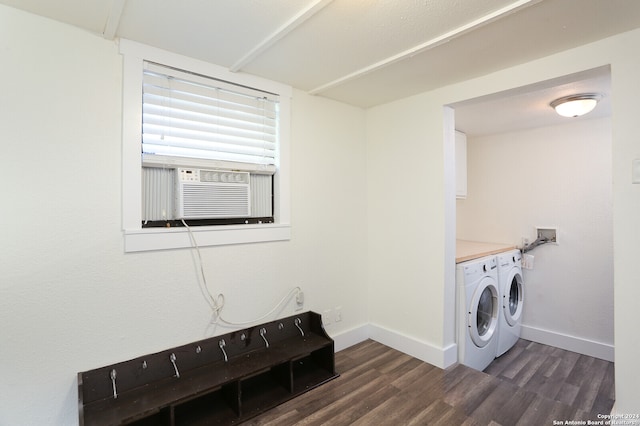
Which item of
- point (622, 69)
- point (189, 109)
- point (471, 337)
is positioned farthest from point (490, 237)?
point (189, 109)

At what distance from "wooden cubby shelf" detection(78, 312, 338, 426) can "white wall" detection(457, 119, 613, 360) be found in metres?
2.62

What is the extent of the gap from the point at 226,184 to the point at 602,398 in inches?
128

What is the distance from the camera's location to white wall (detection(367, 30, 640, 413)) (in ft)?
5.39

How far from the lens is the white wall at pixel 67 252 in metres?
1.48

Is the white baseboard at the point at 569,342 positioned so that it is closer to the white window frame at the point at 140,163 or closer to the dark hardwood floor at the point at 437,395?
the dark hardwood floor at the point at 437,395

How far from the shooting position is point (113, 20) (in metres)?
1.52

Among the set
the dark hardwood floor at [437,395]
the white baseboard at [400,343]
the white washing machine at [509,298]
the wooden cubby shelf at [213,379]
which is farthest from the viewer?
the white washing machine at [509,298]

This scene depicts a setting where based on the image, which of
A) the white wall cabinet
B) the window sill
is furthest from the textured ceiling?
the white wall cabinet

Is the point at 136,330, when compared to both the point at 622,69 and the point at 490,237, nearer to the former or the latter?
the point at 622,69

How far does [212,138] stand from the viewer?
6.87 feet

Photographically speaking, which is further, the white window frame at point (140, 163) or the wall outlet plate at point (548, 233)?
the wall outlet plate at point (548, 233)

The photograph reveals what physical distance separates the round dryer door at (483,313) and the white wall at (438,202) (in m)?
0.24

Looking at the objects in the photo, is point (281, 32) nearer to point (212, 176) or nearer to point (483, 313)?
point (212, 176)

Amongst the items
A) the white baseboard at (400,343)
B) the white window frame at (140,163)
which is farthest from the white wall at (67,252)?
the white baseboard at (400,343)
